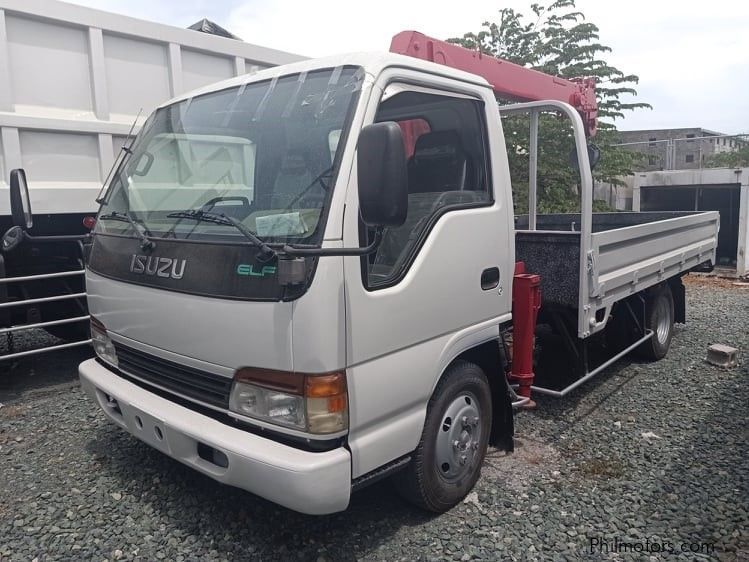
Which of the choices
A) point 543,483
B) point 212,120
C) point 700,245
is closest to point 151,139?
point 212,120

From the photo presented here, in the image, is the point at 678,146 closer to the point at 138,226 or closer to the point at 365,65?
the point at 365,65

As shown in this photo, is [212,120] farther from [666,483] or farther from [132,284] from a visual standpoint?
[666,483]

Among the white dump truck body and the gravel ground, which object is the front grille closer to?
the white dump truck body

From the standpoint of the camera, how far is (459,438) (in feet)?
9.36

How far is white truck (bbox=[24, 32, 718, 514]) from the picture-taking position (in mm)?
2117

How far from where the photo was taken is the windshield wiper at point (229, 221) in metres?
2.08

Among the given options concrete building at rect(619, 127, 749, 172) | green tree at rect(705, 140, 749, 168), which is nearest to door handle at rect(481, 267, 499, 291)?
concrete building at rect(619, 127, 749, 172)

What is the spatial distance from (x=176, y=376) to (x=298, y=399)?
2.29ft

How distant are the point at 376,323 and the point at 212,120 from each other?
1.43m

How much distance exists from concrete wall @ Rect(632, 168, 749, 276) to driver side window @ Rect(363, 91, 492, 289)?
10.0 m

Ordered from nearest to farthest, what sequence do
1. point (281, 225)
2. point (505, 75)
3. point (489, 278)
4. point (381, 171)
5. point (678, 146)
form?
point (381, 171) < point (281, 225) < point (489, 278) < point (505, 75) < point (678, 146)

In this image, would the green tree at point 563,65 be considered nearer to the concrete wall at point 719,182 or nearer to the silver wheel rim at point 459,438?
the concrete wall at point 719,182

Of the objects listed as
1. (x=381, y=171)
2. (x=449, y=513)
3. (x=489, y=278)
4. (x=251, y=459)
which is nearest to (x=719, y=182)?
(x=489, y=278)

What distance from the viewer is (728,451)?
357 cm
